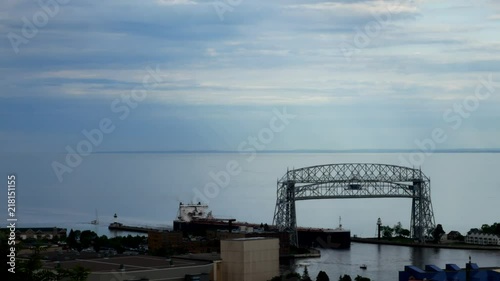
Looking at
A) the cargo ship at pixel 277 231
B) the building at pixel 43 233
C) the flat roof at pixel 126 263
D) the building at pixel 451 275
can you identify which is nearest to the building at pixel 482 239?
the cargo ship at pixel 277 231

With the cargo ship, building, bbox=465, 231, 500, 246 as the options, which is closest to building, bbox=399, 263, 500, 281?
the cargo ship

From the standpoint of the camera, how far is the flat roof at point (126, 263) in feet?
57.2

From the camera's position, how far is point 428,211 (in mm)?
47438

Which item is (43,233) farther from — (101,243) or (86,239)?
(101,243)

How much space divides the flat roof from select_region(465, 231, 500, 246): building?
27484 millimetres

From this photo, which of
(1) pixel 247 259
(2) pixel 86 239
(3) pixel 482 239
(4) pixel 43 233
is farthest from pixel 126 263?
(3) pixel 482 239

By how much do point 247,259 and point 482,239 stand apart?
27.3 metres

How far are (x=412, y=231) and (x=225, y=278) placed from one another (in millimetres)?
30783

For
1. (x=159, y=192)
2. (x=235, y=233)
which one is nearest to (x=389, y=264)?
(x=235, y=233)

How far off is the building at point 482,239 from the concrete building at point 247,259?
26.2 metres

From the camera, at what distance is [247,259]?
18.9 metres

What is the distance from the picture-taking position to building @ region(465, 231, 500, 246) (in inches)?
1690

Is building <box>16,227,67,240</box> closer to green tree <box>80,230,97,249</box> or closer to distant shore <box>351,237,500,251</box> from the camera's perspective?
green tree <box>80,230,97,249</box>

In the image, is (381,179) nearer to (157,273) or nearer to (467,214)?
(467,214)
